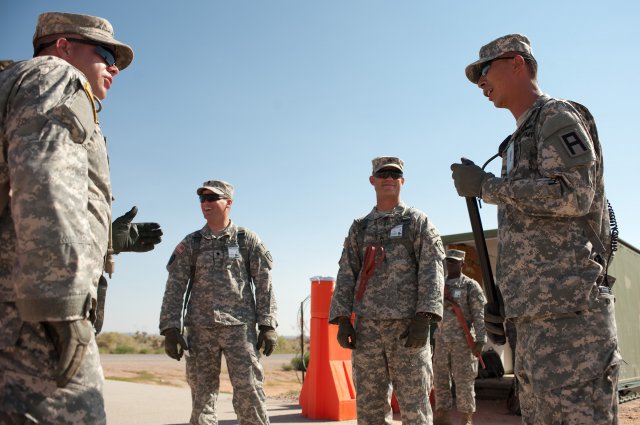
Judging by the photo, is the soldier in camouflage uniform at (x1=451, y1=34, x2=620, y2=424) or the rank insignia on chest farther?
the rank insignia on chest

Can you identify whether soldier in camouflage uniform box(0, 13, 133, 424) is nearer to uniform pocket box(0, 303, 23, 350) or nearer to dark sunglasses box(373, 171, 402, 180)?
uniform pocket box(0, 303, 23, 350)

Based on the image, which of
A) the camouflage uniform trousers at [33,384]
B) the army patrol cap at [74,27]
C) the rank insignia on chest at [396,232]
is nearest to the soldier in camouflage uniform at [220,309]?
the rank insignia on chest at [396,232]

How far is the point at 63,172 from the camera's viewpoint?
230 centimetres

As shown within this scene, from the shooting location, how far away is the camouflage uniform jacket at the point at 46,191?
2.19 meters

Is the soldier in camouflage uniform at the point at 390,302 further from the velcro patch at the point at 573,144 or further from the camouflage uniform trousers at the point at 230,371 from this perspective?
the velcro patch at the point at 573,144

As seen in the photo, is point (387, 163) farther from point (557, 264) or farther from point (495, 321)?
point (557, 264)

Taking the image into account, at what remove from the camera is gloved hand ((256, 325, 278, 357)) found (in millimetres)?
5979

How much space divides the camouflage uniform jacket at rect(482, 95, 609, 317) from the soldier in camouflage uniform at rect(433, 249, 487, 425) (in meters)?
5.95

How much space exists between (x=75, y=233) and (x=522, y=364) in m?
2.25

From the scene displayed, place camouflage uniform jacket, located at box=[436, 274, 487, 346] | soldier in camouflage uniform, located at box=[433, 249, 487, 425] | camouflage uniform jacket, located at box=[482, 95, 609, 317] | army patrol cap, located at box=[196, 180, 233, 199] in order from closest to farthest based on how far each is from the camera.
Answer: camouflage uniform jacket, located at box=[482, 95, 609, 317] < army patrol cap, located at box=[196, 180, 233, 199] < soldier in camouflage uniform, located at box=[433, 249, 487, 425] < camouflage uniform jacket, located at box=[436, 274, 487, 346]

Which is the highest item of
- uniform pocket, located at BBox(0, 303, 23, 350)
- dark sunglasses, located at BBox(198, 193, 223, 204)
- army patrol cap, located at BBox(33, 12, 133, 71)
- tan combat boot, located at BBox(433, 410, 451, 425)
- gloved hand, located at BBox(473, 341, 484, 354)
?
army patrol cap, located at BBox(33, 12, 133, 71)

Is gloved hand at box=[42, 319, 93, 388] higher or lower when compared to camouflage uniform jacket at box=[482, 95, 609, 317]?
lower

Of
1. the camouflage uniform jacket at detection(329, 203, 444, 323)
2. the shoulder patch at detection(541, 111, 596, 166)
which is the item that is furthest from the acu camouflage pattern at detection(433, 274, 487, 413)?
the shoulder patch at detection(541, 111, 596, 166)

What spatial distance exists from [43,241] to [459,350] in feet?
26.2
